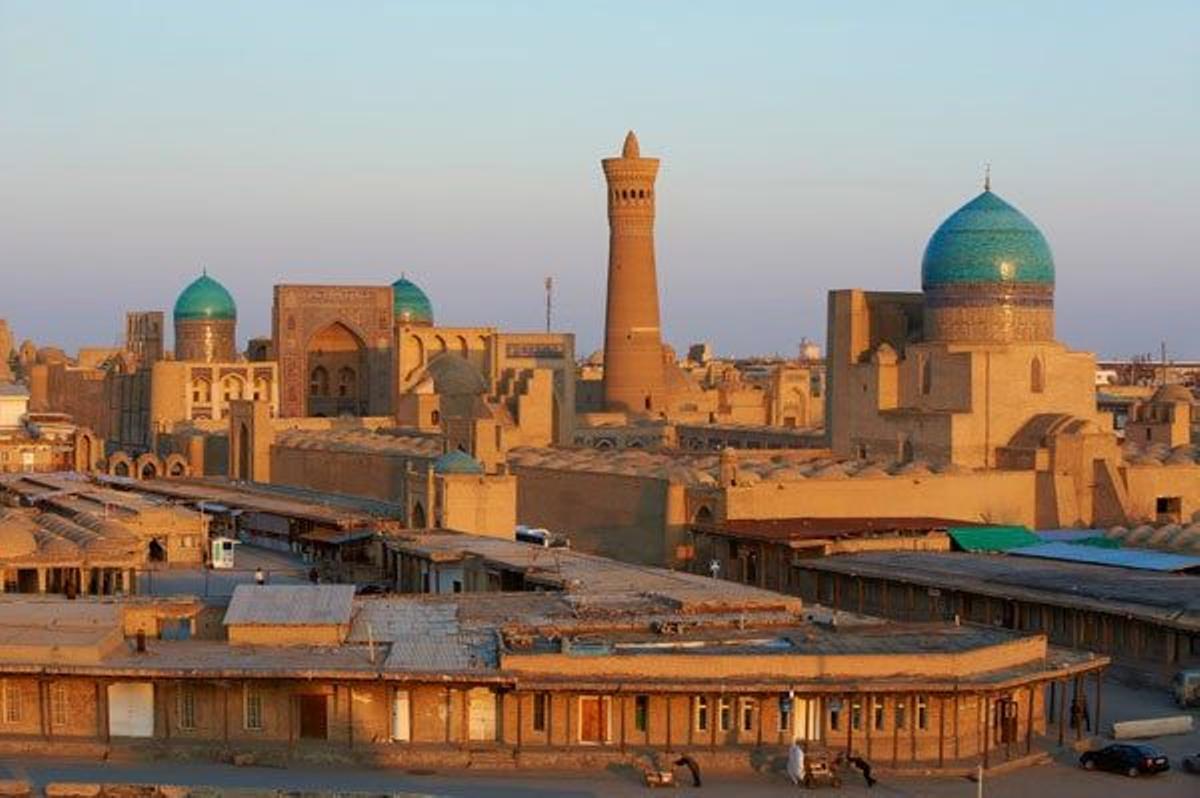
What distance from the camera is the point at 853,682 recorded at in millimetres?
25656

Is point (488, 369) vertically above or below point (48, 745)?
above

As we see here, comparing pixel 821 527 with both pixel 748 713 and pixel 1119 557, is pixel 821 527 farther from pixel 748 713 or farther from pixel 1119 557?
pixel 748 713

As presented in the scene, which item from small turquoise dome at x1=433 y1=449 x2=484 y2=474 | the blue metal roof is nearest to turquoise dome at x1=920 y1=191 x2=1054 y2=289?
the blue metal roof

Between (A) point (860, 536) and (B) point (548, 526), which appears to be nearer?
(A) point (860, 536)

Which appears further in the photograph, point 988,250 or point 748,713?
point 988,250

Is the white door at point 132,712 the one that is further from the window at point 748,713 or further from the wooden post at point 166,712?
the window at point 748,713

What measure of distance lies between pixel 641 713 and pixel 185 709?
5.83 m

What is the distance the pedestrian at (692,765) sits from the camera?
2441 centimetres

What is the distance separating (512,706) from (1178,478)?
3074cm

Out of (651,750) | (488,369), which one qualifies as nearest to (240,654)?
(651,750)

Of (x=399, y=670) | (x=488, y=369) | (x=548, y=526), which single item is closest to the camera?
(x=399, y=670)

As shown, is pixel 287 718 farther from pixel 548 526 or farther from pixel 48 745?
pixel 548 526

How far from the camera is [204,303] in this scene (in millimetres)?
79688

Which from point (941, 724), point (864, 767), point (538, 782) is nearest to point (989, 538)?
point (941, 724)
